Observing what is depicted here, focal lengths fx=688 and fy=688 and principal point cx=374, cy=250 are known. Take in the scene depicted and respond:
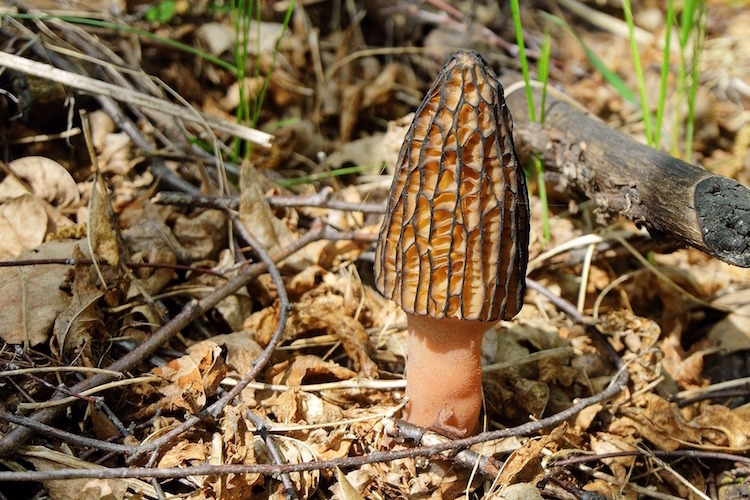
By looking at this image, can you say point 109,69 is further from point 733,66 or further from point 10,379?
point 733,66

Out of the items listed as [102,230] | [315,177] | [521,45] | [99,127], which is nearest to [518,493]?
[102,230]

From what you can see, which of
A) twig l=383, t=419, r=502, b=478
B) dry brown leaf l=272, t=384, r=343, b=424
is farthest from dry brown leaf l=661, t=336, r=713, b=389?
dry brown leaf l=272, t=384, r=343, b=424

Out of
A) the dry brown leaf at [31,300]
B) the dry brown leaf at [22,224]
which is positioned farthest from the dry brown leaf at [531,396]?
the dry brown leaf at [22,224]

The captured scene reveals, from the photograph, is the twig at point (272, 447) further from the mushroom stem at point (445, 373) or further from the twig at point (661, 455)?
the twig at point (661, 455)

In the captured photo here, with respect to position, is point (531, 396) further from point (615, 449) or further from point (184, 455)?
point (184, 455)

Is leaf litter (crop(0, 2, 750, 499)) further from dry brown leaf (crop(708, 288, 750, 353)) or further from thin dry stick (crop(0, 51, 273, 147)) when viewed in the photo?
thin dry stick (crop(0, 51, 273, 147))
